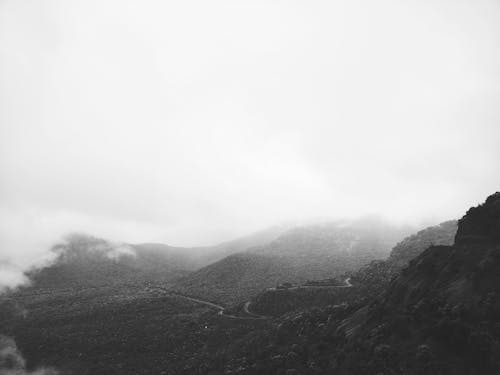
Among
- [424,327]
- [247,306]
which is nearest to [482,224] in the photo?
[424,327]

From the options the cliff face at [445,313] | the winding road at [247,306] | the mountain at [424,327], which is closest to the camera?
the cliff face at [445,313]

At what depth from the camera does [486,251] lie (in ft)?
198

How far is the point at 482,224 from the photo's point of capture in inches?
2662

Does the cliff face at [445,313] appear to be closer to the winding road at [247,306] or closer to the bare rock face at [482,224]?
the bare rock face at [482,224]

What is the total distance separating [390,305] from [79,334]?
12253cm

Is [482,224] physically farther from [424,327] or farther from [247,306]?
[247,306]

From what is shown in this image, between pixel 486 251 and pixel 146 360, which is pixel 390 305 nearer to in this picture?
pixel 486 251

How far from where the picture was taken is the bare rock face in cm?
6446

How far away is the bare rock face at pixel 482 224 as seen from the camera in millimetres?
64456

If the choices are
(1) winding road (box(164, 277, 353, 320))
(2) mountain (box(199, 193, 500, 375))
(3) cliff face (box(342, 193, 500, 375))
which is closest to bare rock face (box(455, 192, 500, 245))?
A: (3) cliff face (box(342, 193, 500, 375))

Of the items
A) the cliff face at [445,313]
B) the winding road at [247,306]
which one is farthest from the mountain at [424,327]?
the winding road at [247,306]

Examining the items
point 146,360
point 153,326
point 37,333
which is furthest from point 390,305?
point 37,333

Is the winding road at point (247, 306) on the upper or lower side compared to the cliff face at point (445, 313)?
lower

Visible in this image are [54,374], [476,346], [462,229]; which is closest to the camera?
[476,346]
